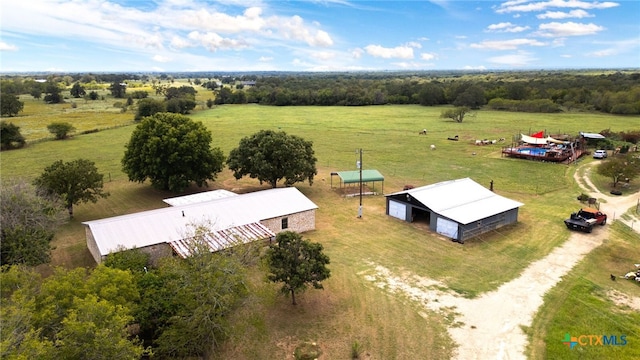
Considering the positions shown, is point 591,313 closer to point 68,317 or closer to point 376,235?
point 376,235

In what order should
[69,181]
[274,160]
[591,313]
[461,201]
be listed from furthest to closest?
[274,160] < [461,201] < [69,181] < [591,313]

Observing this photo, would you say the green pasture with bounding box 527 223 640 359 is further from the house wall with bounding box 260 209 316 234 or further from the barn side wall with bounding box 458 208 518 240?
the house wall with bounding box 260 209 316 234

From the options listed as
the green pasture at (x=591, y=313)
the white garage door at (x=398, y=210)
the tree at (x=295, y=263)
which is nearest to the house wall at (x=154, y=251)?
the tree at (x=295, y=263)

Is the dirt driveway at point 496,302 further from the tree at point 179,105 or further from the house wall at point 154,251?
the tree at point 179,105

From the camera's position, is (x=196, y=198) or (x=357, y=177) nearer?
(x=196, y=198)

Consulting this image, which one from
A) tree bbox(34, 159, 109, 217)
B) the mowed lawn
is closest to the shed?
the mowed lawn

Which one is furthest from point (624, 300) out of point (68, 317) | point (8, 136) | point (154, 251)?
point (8, 136)

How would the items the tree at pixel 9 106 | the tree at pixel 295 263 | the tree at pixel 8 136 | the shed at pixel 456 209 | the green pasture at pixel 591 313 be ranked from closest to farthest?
the green pasture at pixel 591 313 < the tree at pixel 295 263 < the shed at pixel 456 209 < the tree at pixel 8 136 < the tree at pixel 9 106

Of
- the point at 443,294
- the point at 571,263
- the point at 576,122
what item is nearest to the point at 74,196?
the point at 443,294

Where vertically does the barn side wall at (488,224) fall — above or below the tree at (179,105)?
below
